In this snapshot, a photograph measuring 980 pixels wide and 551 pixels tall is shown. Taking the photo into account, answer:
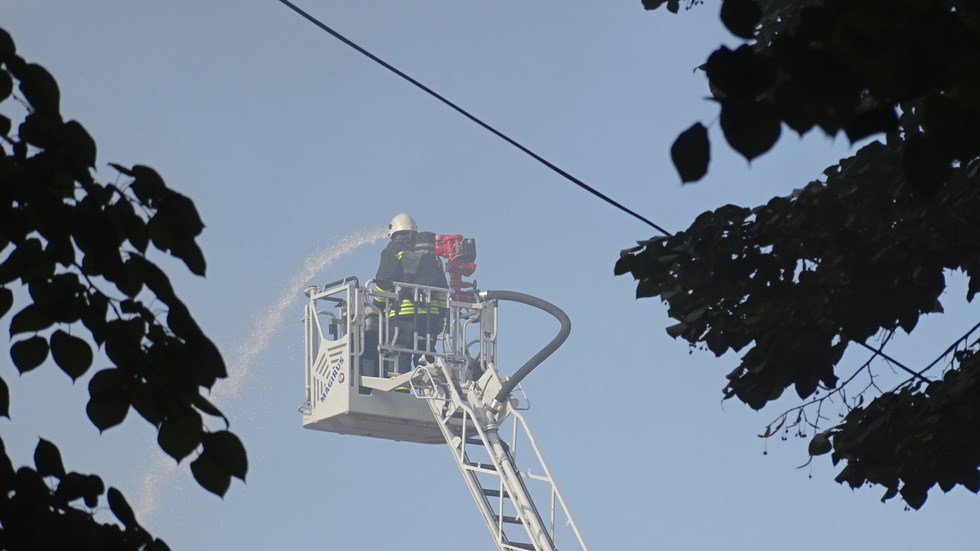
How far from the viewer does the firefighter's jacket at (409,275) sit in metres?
30.1

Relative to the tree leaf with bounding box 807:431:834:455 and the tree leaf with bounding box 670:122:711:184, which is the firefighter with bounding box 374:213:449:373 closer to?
the tree leaf with bounding box 807:431:834:455

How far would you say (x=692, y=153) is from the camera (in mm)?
2363

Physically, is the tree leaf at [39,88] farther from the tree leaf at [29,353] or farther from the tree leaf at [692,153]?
the tree leaf at [692,153]

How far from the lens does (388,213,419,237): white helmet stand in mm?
32584

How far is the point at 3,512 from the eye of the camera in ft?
9.30

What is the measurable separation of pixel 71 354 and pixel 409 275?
27.7 m

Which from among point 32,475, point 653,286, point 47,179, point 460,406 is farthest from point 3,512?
point 460,406

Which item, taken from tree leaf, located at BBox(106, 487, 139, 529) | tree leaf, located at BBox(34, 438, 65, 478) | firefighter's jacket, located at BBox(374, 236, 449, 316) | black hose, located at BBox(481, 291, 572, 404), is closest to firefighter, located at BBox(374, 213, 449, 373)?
firefighter's jacket, located at BBox(374, 236, 449, 316)

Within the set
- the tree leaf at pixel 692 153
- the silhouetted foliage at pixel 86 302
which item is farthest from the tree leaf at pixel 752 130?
the silhouetted foliage at pixel 86 302

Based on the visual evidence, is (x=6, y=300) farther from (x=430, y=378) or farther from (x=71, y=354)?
(x=430, y=378)

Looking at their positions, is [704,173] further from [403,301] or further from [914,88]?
[403,301]

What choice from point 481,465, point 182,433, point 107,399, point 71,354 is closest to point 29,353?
point 71,354

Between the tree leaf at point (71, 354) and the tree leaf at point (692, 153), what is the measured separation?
145 cm

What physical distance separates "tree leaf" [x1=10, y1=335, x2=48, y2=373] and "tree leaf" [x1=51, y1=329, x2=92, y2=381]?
0.02m
